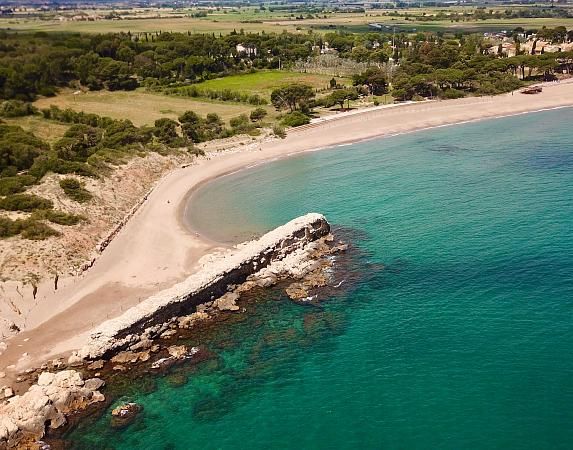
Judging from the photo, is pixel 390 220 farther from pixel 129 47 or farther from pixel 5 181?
pixel 129 47

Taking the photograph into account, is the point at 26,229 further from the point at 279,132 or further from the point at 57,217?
the point at 279,132

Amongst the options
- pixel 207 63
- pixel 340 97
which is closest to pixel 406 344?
pixel 340 97

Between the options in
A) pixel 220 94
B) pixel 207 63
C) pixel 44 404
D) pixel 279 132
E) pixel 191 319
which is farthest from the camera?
pixel 207 63

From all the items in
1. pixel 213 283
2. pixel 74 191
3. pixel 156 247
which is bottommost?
pixel 156 247

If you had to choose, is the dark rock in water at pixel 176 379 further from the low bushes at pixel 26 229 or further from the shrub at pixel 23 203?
the shrub at pixel 23 203

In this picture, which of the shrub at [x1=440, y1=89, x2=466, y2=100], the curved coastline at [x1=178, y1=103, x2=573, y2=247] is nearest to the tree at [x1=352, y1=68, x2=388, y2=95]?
the shrub at [x1=440, y1=89, x2=466, y2=100]

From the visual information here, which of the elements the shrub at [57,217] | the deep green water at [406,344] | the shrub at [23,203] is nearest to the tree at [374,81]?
the deep green water at [406,344]
